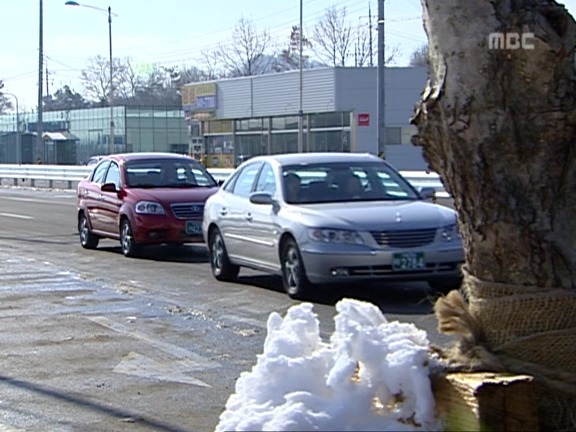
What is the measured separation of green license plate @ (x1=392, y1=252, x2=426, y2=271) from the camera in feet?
36.5

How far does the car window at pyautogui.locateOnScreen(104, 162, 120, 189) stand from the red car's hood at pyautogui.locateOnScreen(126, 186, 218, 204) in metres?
0.56

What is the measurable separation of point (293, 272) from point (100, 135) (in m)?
69.8

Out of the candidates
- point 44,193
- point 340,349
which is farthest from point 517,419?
point 44,193

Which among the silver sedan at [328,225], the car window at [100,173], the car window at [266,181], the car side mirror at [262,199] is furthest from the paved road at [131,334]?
the car window at [100,173]

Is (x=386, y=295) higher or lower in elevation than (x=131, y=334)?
higher

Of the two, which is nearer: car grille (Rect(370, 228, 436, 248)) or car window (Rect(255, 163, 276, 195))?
car grille (Rect(370, 228, 436, 248))

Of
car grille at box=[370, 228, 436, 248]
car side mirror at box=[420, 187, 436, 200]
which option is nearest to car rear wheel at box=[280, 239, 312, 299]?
car grille at box=[370, 228, 436, 248]

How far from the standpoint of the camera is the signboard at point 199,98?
6838 centimetres

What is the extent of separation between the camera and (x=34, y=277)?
14.5 metres

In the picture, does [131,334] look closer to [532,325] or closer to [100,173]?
[532,325]

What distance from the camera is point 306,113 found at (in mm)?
60688

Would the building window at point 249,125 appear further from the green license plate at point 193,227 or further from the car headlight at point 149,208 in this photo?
the green license plate at point 193,227

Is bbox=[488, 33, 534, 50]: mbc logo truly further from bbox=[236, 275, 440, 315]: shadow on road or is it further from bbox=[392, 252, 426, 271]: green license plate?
bbox=[392, 252, 426, 271]: green license plate

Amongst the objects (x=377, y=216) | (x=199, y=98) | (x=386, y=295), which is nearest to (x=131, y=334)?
(x=377, y=216)
